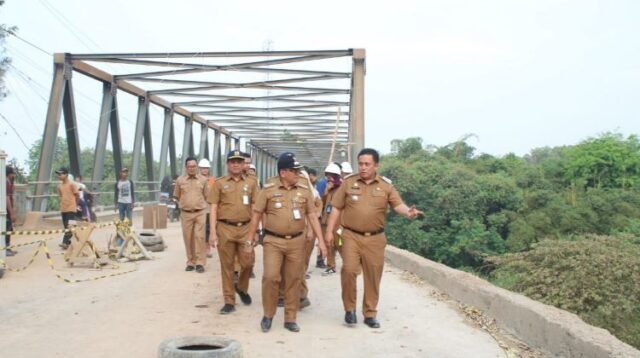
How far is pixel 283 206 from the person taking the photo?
17.6 feet

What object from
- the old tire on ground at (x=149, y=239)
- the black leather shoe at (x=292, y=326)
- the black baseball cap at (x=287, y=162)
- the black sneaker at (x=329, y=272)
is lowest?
the black sneaker at (x=329, y=272)

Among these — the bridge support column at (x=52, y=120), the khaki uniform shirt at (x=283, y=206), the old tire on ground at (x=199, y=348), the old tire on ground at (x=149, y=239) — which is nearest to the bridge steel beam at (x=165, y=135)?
the bridge support column at (x=52, y=120)

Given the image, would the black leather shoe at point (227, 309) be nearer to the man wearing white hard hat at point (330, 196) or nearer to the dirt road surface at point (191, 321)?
the dirt road surface at point (191, 321)

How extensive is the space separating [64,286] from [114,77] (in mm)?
10485

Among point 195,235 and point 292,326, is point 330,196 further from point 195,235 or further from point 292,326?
point 292,326

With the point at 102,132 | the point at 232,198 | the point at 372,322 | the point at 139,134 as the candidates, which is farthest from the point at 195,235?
the point at 139,134

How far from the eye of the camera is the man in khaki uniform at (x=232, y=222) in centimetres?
587

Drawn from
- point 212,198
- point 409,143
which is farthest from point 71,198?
point 409,143

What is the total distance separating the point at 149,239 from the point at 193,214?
2691 millimetres

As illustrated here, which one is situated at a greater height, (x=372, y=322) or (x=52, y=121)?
(x=52, y=121)

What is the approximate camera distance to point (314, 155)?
139 ft

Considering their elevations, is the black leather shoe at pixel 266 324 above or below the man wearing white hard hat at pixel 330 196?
below

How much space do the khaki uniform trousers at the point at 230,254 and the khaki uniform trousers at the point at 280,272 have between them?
60 cm

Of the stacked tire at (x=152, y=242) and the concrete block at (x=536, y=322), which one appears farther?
the stacked tire at (x=152, y=242)
